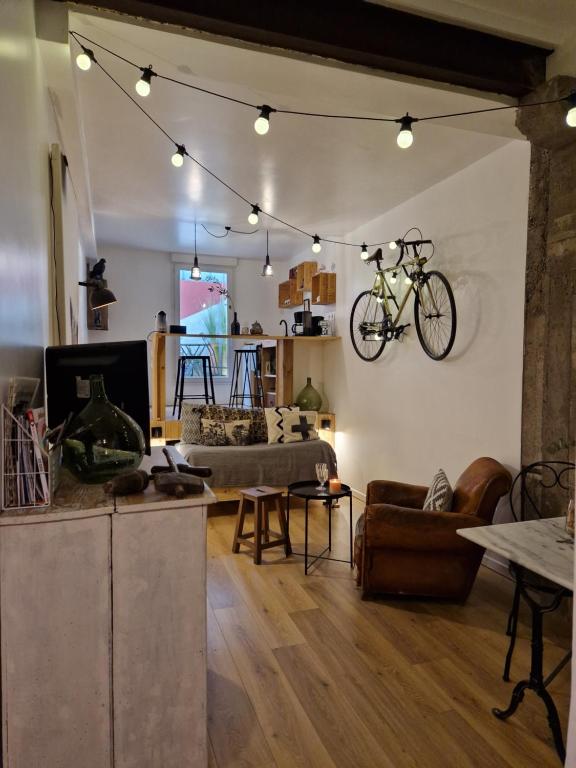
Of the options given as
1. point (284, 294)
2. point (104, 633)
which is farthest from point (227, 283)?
point (104, 633)

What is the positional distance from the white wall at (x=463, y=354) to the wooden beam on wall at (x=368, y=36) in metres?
0.73

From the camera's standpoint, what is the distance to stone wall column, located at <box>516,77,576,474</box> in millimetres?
2494

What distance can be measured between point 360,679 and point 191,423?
3073 mm

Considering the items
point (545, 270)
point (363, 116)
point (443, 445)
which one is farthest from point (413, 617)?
point (363, 116)

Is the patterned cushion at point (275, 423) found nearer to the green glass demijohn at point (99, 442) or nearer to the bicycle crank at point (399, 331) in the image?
the bicycle crank at point (399, 331)

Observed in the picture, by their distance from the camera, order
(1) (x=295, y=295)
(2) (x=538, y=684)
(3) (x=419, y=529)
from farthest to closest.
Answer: (1) (x=295, y=295) → (3) (x=419, y=529) → (2) (x=538, y=684)

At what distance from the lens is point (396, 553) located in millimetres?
2727

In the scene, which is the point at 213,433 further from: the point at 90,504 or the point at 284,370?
the point at 90,504

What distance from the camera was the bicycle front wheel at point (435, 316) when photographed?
368 centimetres

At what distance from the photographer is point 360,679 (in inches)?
82.4

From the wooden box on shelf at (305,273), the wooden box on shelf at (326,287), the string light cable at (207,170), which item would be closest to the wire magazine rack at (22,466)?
the string light cable at (207,170)

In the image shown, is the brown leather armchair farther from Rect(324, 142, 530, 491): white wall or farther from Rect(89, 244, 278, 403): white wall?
Rect(89, 244, 278, 403): white wall

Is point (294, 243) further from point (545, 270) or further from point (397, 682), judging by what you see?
point (397, 682)

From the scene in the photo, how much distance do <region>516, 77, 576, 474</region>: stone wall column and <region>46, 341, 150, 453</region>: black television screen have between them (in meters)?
2.24
